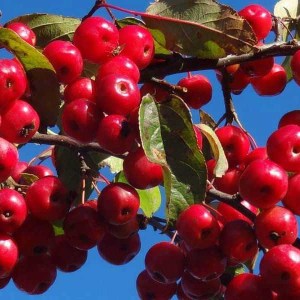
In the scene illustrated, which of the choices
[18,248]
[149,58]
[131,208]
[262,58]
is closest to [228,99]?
[262,58]

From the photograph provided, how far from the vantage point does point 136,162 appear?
208cm

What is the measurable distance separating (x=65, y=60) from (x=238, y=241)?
565mm

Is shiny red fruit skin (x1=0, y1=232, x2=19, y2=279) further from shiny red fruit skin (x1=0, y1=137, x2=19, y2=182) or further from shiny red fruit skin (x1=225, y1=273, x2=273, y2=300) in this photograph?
shiny red fruit skin (x1=225, y1=273, x2=273, y2=300)

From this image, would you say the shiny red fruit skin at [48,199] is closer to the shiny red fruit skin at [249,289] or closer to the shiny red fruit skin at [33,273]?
the shiny red fruit skin at [33,273]

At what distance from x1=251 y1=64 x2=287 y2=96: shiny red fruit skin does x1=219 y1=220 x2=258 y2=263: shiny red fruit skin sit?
21.1 inches

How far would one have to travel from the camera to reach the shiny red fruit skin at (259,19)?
8.34 feet

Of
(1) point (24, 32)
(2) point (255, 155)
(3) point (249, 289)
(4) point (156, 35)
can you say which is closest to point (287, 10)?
(4) point (156, 35)

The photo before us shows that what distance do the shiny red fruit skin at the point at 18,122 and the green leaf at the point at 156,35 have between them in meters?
0.46

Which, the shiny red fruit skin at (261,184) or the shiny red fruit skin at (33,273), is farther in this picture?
the shiny red fruit skin at (33,273)

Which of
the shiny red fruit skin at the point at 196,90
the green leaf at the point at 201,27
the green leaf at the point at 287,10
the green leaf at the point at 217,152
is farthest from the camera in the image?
the green leaf at the point at 287,10

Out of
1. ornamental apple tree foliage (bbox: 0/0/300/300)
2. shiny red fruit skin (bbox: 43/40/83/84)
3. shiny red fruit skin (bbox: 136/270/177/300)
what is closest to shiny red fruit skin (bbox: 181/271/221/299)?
ornamental apple tree foliage (bbox: 0/0/300/300)

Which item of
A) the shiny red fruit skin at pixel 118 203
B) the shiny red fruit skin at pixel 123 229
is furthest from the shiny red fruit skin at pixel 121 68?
the shiny red fruit skin at pixel 123 229

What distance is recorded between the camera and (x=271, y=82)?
258 cm

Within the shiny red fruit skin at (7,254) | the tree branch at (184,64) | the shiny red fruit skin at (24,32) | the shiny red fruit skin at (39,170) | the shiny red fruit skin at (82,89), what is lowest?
the shiny red fruit skin at (39,170)
